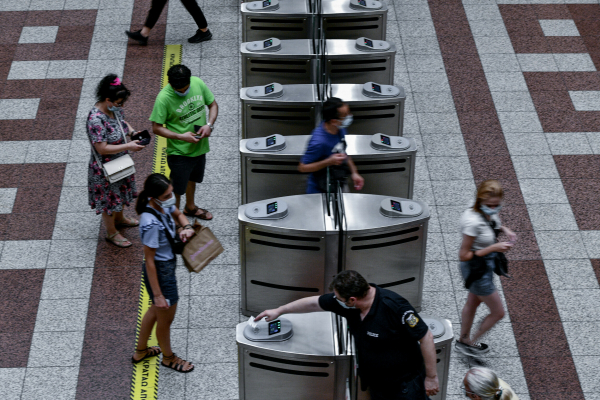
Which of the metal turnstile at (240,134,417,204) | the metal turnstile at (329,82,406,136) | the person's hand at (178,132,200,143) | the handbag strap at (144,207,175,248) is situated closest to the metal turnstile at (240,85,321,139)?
the metal turnstile at (329,82,406,136)

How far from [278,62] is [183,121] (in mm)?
1362

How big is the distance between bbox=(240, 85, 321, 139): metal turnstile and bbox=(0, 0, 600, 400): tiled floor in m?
0.84

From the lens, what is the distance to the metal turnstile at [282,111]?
6.05 m

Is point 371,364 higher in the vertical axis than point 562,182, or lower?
higher

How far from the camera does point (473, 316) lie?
5.15m

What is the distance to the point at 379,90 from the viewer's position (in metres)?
6.14

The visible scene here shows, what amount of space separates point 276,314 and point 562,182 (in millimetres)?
3907

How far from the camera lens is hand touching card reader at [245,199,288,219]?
5.02m

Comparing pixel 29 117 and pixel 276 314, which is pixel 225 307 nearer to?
pixel 276 314

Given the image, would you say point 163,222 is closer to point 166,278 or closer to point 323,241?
point 166,278

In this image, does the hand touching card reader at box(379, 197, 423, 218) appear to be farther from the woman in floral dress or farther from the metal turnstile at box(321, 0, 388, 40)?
the metal turnstile at box(321, 0, 388, 40)

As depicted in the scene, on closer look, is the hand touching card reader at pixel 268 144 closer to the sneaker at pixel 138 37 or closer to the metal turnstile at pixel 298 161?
the metal turnstile at pixel 298 161

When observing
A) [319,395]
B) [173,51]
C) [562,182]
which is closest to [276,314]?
[319,395]

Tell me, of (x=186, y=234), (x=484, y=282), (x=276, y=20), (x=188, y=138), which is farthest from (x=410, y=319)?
(x=276, y=20)
